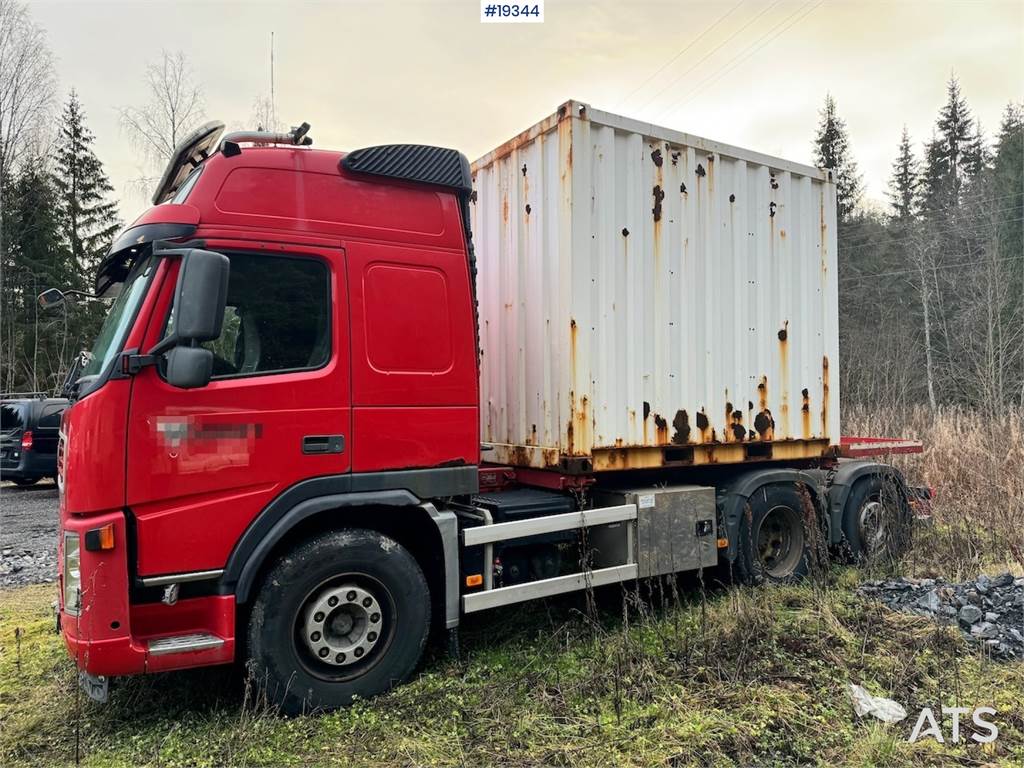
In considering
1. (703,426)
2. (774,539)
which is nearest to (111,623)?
(703,426)

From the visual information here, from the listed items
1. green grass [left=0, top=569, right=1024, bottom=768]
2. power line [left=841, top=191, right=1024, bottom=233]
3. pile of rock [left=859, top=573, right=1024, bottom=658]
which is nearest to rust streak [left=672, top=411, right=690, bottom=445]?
green grass [left=0, top=569, right=1024, bottom=768]

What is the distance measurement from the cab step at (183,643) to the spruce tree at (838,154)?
110 feet

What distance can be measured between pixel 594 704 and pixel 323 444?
79.7 inches

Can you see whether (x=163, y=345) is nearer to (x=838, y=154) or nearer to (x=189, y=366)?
(x=189, y=366)

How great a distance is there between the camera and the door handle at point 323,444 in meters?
3.68

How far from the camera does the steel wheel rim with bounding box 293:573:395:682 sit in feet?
12.0

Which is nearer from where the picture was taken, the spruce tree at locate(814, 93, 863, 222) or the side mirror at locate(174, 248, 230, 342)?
the side mirror at locate(174, 248, 230, 342)

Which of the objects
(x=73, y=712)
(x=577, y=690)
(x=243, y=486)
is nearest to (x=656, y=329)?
(x=577, y=690)

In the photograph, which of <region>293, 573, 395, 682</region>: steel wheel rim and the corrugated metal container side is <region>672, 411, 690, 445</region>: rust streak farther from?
<region>293, 573, 395, 682</region>: steel wheel rim

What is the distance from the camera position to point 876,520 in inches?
254

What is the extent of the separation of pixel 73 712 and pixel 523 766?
2.51 m

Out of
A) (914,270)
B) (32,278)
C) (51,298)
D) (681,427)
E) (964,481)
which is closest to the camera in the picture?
(51,298)

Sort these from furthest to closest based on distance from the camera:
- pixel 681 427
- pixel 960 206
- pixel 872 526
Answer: pixel 960 206, pixel 872 526, pixel 681 427

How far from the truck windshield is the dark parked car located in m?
10.2
